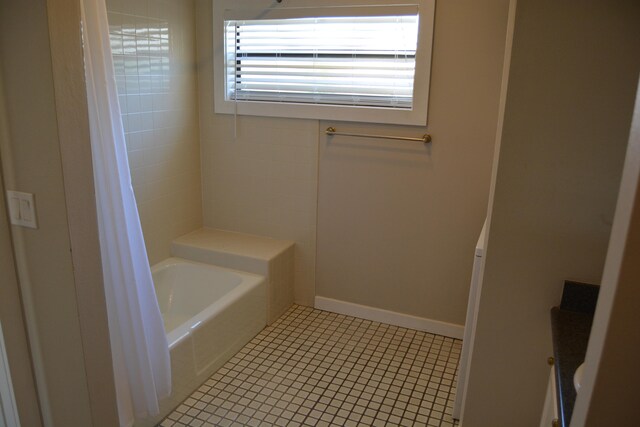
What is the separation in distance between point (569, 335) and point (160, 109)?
97.4 inches

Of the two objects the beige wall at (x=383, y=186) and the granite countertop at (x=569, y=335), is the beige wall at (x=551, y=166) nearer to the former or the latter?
the granite countertop at (x=569, y=335)

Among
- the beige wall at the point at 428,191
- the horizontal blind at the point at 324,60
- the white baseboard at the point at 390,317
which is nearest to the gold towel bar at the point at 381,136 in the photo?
the beige wall at the point at 428,191

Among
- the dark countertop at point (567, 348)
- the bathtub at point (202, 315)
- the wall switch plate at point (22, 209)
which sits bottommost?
the bathtub at point (202, 315)

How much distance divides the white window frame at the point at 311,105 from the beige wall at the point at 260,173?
58mm

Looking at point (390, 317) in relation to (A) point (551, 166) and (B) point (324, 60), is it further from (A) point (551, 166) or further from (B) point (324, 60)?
(A) point (551, 166)

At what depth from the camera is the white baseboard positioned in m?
3.04

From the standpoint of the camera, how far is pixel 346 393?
247cm

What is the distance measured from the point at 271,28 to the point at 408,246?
1551 mm

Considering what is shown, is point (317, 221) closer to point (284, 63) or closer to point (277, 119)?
point (277, 119)

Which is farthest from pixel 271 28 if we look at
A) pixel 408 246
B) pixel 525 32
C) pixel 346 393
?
pixel 346 393

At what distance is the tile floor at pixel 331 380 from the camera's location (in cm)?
229

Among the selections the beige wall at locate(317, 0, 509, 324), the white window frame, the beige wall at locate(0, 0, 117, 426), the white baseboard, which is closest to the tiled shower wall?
the white window frame

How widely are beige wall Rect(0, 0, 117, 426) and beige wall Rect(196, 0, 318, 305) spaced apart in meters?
1.75

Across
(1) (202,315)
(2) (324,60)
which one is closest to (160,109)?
(2) (324,60)
